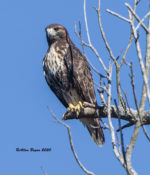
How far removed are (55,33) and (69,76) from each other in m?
0.97

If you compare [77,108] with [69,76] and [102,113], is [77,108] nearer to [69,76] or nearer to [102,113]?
[69,76]

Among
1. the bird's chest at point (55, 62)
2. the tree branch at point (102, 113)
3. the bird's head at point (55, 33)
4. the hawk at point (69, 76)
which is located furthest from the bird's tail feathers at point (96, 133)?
the bird's head at point (55, 33)

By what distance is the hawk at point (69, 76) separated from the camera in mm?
6469

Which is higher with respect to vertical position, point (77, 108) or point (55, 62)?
point (55, 62)

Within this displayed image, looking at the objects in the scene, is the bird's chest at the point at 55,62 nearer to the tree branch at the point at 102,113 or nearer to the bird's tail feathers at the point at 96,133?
the tree branch at the point at 102,113

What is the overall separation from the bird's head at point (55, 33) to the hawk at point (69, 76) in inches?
5.2

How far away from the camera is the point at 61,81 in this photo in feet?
21.3

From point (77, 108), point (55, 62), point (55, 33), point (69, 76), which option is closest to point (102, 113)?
point (77, 108)

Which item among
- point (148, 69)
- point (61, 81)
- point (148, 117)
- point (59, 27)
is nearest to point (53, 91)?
point (61, 81)

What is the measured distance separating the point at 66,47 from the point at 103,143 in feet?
5.41

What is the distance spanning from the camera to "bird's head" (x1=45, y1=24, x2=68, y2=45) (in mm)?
7039

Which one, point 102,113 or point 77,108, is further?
point 77,108

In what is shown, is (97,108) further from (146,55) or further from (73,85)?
(146,55)

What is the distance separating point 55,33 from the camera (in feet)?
23.2
